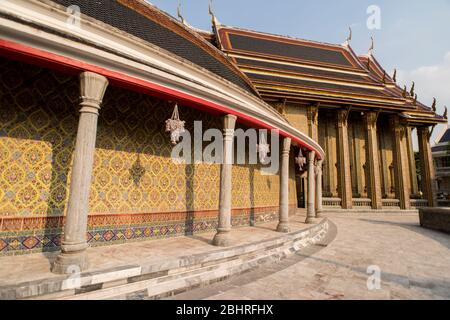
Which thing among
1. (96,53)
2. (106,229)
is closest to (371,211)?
(106,229)

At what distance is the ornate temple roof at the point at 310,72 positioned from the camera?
20.9 meters

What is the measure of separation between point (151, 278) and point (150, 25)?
6488 millimetres

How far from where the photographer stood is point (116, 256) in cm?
432

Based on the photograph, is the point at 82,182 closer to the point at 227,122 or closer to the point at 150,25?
the point at 227,122

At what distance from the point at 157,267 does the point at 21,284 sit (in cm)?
162

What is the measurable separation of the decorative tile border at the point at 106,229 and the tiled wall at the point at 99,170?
0.05ft

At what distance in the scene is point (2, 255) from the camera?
164 inches

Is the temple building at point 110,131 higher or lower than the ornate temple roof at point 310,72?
lower

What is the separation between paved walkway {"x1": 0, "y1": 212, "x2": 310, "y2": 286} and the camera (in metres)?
3.33

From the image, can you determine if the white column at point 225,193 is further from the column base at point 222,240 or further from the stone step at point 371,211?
the stone step at point 371,211

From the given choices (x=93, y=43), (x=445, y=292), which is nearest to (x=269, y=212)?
(x=445, y=292)

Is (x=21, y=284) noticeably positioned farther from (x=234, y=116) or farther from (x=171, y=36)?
(x=171, y=36)

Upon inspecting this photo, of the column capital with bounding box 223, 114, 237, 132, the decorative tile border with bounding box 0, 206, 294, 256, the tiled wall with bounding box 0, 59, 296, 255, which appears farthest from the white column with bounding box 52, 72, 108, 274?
the column capital with bounding box 223, 114, 237, 132

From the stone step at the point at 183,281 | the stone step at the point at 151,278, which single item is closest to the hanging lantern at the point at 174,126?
the stone step at the point at 151,278
